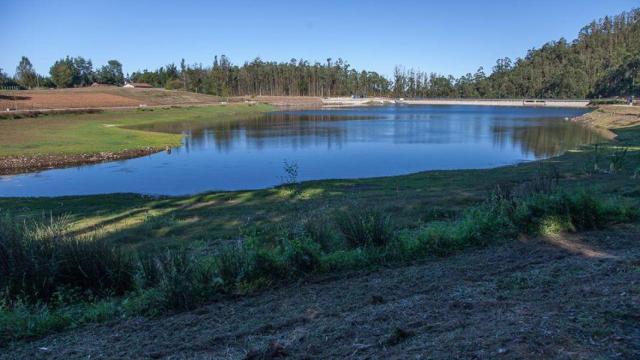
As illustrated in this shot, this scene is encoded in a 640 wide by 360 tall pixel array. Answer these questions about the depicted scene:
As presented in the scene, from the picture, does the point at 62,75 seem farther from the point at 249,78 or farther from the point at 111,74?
the point at 249,78

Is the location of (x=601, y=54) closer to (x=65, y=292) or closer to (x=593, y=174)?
(x=593, y=174)

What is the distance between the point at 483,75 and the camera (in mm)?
197500

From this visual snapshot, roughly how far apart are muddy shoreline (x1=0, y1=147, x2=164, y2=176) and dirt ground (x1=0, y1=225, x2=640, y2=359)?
105 feet

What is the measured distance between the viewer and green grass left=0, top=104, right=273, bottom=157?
40.5 m

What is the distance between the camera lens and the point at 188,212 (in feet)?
56.8

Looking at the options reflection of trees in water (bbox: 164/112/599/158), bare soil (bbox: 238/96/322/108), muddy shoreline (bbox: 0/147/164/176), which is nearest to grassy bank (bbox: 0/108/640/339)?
muddy shoreline (bbox: 0/147/164/176)

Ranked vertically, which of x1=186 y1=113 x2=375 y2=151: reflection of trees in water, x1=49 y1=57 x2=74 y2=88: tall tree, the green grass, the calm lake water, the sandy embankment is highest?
x1=49 y1=57 x2=74 y2=88: tall tree

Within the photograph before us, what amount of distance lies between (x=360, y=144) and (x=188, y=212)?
29.6m

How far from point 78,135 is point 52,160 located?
14.7 meters

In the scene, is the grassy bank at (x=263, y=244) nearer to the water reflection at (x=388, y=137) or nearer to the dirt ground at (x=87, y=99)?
the water reflection at (x=388, y=137)

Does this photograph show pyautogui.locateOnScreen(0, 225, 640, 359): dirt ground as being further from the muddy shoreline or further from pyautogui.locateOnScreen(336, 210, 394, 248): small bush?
the muddy shoreline

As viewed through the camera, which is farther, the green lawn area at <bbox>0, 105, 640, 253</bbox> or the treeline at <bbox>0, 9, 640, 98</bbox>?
the treeline at <bbox>0, 9, 640, 98</bbox>

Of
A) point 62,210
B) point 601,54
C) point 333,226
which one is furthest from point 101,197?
point 601,54

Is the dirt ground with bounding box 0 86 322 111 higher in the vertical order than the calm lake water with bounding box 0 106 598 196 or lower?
higher
